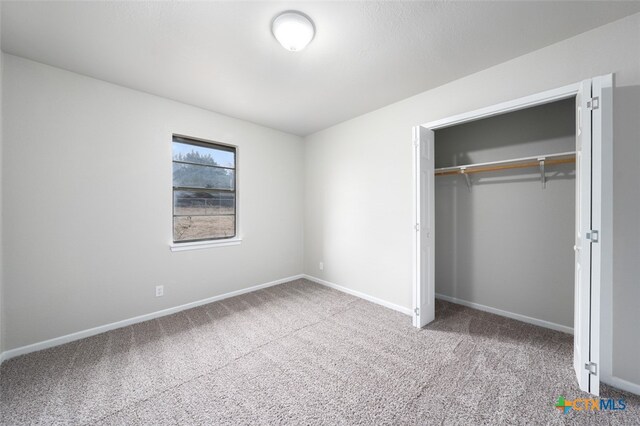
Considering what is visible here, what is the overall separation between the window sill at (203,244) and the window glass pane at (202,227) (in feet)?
0.43

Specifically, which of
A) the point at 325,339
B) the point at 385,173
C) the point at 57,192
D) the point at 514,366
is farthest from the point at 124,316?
the point at 514,366

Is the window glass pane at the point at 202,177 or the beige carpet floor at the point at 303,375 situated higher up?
the window glass pane at the point at 202,177

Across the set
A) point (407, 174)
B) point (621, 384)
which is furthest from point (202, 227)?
point (621, 384)

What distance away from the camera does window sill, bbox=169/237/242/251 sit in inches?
120

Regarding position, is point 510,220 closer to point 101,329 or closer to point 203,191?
point 203,191

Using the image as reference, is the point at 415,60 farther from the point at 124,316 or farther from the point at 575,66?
the point at 124,316

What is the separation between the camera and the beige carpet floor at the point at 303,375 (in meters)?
1.53

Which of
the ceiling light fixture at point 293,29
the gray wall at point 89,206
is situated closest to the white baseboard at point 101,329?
the gray wall at point 89,206

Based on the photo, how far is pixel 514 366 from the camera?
6.41 feet

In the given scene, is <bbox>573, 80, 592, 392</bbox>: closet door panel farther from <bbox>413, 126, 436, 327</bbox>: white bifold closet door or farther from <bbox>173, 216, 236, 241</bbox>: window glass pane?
<bbox>173, 216, 236, 241</bbox>: window glass pane

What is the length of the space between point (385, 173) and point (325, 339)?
2135mm

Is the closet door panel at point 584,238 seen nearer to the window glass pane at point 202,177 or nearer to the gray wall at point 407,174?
the gray wall at point 407,174

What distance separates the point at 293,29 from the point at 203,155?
2.29 meters

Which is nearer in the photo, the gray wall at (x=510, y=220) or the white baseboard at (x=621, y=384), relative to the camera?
the white baseboard at (x=621, y=384)
